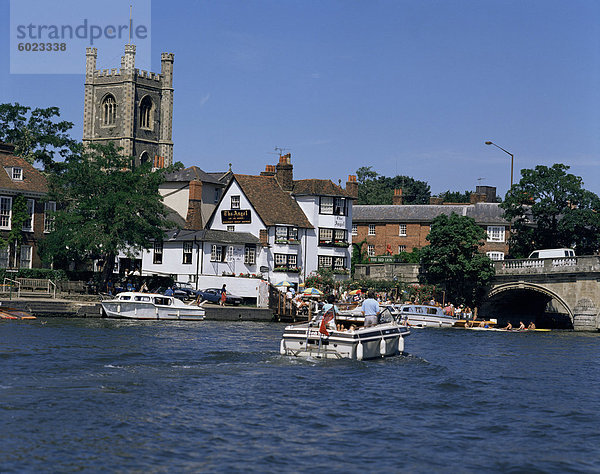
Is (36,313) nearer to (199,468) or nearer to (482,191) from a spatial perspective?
(199,468)

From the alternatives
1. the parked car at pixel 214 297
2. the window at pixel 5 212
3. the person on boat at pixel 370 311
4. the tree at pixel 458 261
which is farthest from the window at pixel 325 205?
the person on boat at pixel 370 311

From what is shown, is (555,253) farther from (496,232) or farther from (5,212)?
(5,212)

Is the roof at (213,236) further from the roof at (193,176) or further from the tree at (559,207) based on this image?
the tree at (559,207)

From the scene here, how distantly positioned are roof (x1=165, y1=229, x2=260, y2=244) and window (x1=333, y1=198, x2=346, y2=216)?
31.4 feet

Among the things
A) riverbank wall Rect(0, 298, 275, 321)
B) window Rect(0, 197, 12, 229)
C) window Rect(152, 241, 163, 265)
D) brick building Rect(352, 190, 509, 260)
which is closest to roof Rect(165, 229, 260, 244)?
window Rect(152, 241, 163, 265)

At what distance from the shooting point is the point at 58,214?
63.7 meters

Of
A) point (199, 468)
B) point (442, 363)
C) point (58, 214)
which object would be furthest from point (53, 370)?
point (58, 214)

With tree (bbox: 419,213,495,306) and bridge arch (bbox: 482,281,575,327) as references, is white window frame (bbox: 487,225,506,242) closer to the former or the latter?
bridge arch (bbox: 482,281,575,327)

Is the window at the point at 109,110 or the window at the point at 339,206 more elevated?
the window at the point at 109,110

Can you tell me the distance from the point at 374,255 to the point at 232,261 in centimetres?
2604

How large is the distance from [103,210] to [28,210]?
8103mm

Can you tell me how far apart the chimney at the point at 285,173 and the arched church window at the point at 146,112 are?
65597 millimetres

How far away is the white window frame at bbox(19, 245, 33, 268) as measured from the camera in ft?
218

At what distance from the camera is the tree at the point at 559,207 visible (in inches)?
3147
